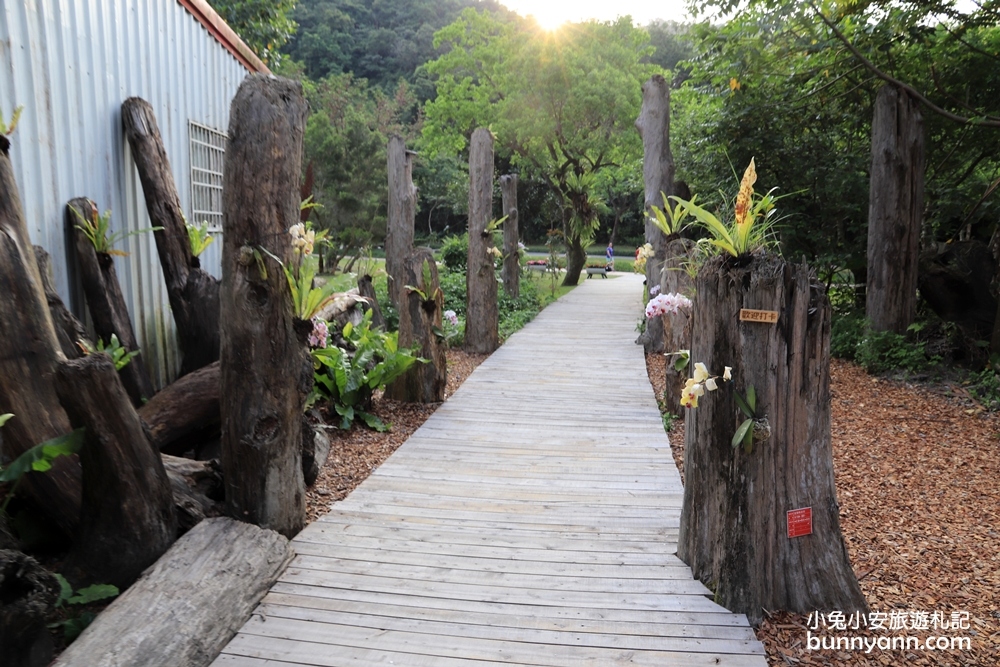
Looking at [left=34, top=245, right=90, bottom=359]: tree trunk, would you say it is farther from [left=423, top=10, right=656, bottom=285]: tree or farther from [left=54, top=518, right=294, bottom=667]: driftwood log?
[left=423, top=10, right=656, bottom=285]: tree

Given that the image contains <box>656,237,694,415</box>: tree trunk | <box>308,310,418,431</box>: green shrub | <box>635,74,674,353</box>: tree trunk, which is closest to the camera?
<box>308,310,418,431</box>: green shrub

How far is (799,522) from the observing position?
9.96ft

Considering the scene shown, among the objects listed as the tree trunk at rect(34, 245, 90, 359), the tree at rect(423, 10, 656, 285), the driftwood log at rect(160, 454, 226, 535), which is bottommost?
the driftwood log at rect(160, 454, 226, 535)

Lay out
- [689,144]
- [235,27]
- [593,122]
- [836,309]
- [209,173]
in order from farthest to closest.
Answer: [593,122]
[235,27]
[689,144]
[836,309]
[209,173]

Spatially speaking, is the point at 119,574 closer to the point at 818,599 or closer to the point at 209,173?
the point at 818,599

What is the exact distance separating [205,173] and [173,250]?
172 cm

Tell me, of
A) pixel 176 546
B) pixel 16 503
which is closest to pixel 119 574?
pixel 176 546

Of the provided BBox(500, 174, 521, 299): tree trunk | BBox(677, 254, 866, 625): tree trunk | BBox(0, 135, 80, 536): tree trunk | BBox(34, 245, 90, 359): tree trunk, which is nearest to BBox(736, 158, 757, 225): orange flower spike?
BBox(677, 254, 866, 625): tree trunk

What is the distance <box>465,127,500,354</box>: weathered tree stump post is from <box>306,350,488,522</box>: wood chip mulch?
214 cm

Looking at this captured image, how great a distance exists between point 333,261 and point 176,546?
16.5 meters

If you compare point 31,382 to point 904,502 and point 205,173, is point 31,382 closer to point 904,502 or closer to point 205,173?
point 205,173

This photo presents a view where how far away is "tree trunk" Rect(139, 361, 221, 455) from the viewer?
4352mm

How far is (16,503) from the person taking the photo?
3.47 m

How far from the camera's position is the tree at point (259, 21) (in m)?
14.1
